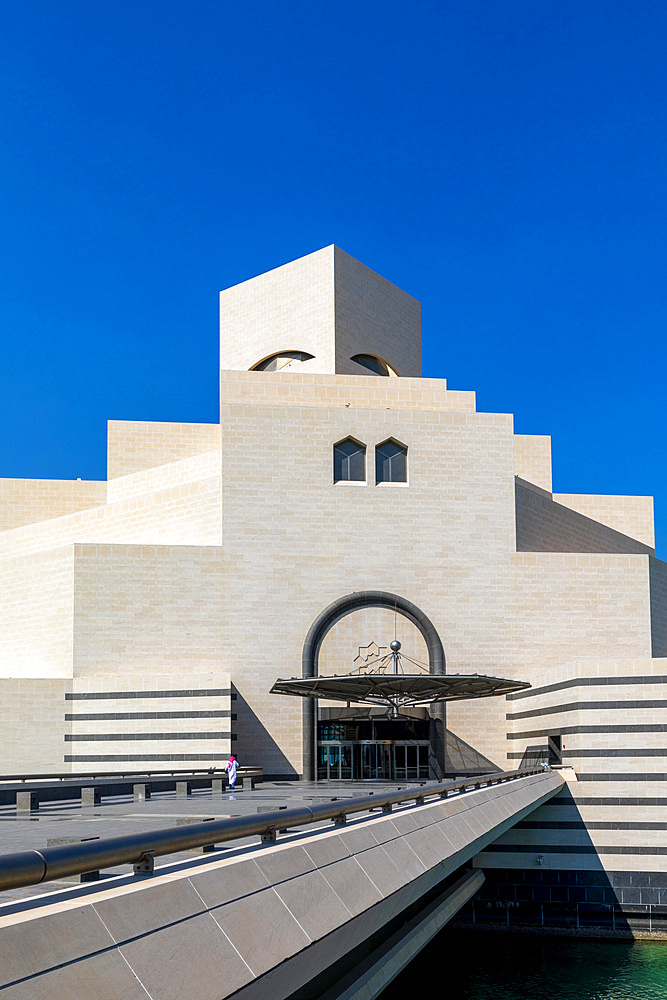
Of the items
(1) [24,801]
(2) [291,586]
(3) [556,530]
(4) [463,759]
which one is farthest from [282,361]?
(1) [24,801]

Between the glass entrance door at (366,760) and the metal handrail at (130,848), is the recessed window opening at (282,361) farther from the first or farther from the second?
the metal handrail at (130,848)

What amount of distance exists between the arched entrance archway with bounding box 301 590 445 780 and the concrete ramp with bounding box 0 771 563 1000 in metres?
33.8

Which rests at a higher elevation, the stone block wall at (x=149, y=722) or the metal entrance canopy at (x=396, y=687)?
the metal entrance canopy at (x=396, y=687)

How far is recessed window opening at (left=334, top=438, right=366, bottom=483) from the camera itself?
160 feet

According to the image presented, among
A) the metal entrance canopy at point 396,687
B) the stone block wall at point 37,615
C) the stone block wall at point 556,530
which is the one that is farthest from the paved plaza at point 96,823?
the stone block wall at point 556,530

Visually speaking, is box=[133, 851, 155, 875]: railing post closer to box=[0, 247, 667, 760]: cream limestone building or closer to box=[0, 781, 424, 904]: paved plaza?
box=[0, 781, 424, 904]: paved plaza

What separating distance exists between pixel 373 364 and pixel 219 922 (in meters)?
53.6

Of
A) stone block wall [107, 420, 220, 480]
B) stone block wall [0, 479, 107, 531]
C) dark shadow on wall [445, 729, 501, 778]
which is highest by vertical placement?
stone block wall [107, 420, 220, 480]

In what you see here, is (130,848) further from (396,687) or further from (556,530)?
(556,530)

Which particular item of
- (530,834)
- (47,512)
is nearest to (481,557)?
(530,834)

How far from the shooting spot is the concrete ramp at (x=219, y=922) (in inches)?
188

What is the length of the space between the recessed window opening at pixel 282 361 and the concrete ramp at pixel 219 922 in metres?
46.4

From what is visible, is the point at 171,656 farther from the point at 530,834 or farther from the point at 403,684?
the point at 530,834

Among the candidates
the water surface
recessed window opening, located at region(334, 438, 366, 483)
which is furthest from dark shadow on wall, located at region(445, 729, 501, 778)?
→ recessed window opening, located at region(334, 438, 366, 483)
